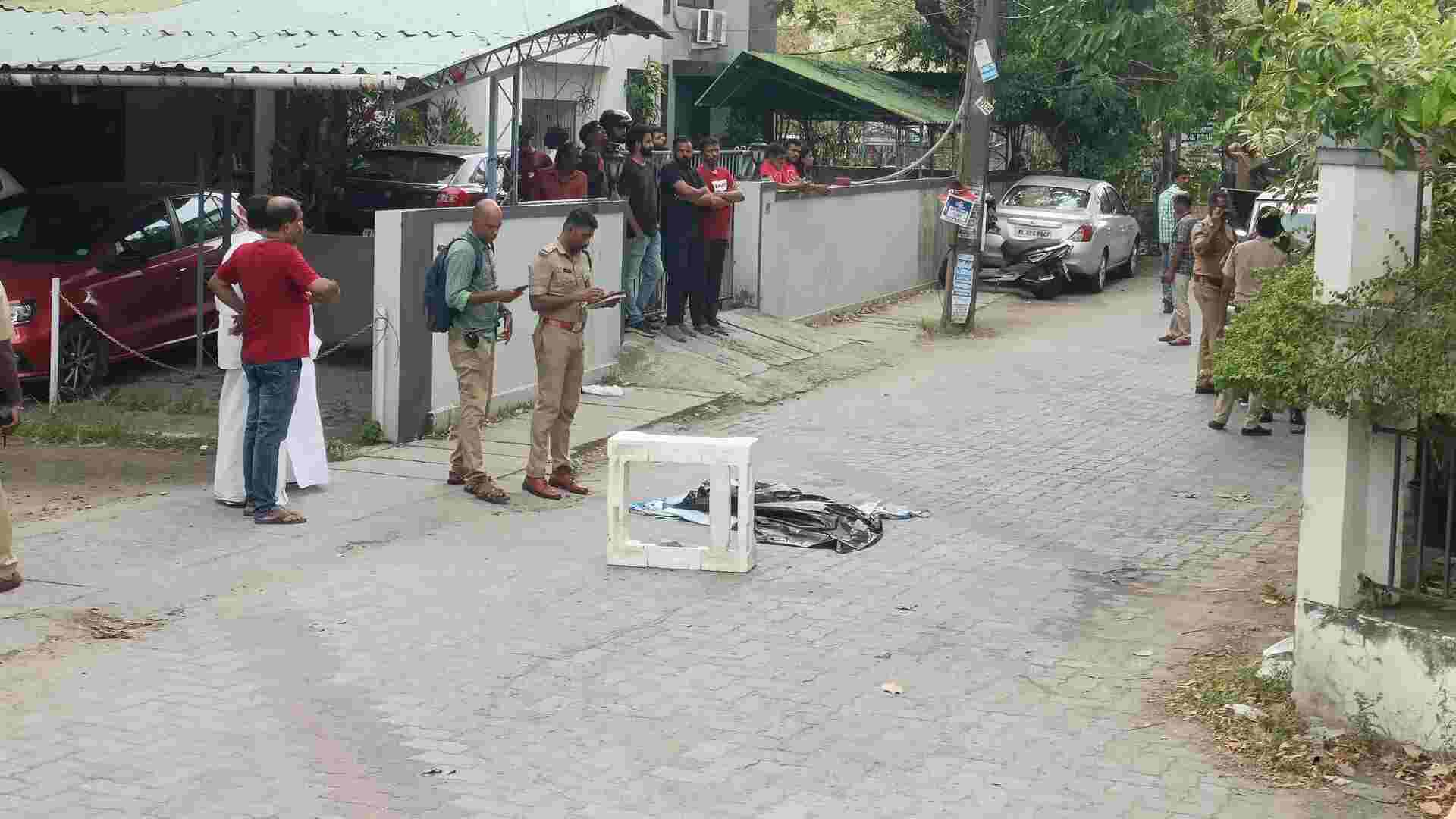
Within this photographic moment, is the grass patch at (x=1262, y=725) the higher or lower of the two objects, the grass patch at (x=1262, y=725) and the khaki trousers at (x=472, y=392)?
the lower

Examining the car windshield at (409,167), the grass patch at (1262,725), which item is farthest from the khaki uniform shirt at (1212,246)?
the grass patch at (1262,725)

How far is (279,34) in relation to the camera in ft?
45.9

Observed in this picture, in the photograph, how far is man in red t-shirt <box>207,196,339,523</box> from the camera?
994 cm

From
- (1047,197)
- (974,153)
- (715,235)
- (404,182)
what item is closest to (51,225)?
(404,182)

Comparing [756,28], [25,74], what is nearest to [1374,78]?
[25,74]

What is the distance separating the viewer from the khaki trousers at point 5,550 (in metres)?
8.33

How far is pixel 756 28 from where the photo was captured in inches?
1336

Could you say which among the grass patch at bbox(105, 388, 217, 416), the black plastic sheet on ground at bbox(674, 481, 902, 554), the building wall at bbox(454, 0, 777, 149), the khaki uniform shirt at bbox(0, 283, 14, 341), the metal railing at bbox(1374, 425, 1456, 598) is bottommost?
the black plastic sheet on ground at bbox(674, 481, 902, 554)

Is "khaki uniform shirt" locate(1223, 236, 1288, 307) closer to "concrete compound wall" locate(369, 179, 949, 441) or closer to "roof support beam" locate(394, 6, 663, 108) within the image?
"roof support beam" locate(394, 6, 663, 108)

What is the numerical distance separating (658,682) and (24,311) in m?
8.42

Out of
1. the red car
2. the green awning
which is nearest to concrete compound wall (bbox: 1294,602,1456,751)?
the red car

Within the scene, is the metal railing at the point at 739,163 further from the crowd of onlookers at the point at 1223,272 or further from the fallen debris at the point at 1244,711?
the fallen debris at the point at 1244,711

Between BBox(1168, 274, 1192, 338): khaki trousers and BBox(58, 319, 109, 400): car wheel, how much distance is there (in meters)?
11.1

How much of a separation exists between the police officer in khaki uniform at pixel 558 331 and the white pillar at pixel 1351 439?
5166mm
